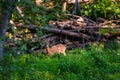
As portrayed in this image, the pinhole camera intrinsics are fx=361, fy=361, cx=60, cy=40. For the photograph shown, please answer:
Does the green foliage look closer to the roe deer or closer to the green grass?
the green grass

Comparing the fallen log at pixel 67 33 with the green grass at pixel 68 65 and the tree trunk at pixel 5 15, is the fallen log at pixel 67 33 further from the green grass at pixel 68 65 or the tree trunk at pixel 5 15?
the tree trunk at pixel 5 15

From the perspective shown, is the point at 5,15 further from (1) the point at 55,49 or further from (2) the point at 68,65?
(1) the point at 55,49

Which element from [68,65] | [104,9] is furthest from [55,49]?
[104,9]

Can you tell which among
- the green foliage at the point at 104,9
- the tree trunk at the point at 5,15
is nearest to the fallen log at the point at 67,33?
the green foliage at the point at 104,9

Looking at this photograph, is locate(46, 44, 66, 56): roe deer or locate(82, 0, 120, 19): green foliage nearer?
locate(46, 44, 66, 56): roe deer

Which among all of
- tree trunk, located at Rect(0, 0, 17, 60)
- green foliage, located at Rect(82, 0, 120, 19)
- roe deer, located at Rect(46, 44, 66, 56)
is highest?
tree trunk, located at Rect(0, 0, 17, 60)

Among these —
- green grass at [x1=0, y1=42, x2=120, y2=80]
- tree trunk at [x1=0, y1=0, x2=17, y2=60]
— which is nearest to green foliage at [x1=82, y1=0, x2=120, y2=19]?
green grass at [x1=0, y1=42, x2=120, y2=80]

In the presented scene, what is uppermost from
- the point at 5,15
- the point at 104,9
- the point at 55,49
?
the point at 5,15

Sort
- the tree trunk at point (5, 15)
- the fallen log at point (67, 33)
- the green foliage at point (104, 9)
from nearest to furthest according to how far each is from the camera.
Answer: the tree trunk at point (5, 15) → the fallen log at point (67, 33) → the green foliage at point (104, 9)

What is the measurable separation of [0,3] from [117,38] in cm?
549

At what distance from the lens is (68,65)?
731 centimetres

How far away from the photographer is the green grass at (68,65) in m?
6.26

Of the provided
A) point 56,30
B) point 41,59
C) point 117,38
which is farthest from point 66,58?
point 117,38

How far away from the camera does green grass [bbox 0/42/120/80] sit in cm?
626
